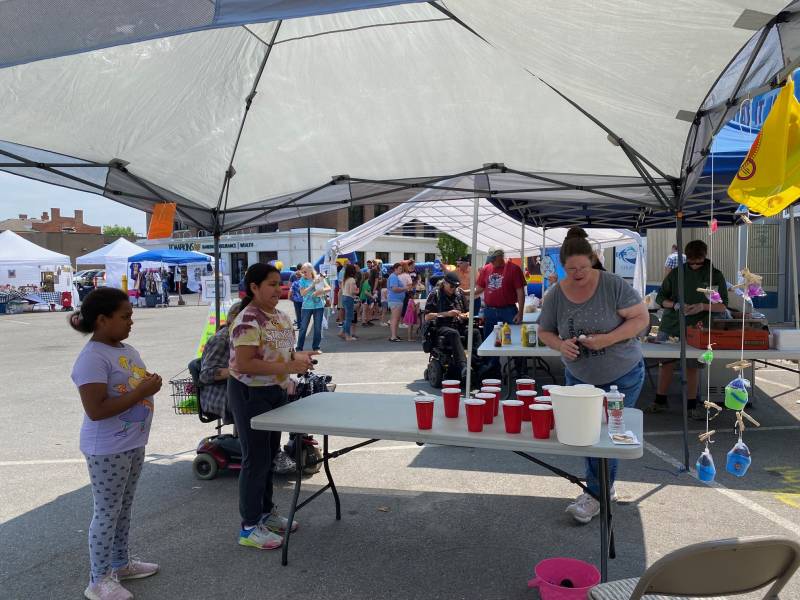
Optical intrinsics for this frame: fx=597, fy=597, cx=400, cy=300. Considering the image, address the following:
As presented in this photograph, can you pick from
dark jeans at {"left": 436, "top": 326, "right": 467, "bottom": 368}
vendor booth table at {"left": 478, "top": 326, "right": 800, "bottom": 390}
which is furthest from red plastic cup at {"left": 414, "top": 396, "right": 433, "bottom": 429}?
dark jeans at {"left": 436, "top": 326, "right": 467, "bottom": 368}

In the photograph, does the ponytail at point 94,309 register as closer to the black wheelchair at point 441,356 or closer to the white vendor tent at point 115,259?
the black wheelchair at point 441,356

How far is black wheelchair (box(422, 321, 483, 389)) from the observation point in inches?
315

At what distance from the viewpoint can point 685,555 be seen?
1.62 meters

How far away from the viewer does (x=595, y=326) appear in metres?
3.64

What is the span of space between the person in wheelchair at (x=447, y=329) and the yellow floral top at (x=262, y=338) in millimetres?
4465

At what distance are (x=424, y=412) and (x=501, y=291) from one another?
560 cm

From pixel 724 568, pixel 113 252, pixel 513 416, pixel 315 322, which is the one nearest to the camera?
pixel 724 568

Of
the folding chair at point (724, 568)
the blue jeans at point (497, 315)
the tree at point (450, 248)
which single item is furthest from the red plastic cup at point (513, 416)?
the tree at point (450, 248)

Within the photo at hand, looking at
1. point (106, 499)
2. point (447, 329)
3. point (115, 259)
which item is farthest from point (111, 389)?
point (115, 259)

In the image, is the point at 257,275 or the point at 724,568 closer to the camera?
the point at 724,568

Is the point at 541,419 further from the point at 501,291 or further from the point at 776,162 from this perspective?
the point at 501,291

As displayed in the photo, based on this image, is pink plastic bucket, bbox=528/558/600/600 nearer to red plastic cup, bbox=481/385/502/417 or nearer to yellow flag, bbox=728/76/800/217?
red plastic cup, bbox=481/385/502/417

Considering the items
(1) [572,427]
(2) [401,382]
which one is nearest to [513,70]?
(1) [572,427]

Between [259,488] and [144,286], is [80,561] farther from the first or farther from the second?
[144,286]
